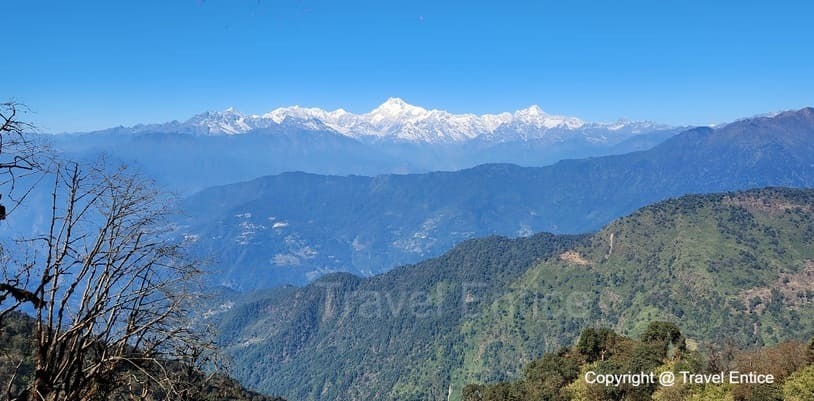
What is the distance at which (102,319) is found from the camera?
7.57 meters

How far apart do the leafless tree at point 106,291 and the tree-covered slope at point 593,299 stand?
10336cm

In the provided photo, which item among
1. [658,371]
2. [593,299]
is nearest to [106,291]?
[658,371]

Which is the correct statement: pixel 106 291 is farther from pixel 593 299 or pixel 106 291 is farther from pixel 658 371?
pixel 593 299

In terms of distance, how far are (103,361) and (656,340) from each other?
48420mm

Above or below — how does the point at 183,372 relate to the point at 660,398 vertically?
above

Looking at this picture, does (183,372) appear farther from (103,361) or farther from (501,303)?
(501,303)

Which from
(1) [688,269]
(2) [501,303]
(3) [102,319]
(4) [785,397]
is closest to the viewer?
(3) [102,319]

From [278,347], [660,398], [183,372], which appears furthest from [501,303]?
[183,372]

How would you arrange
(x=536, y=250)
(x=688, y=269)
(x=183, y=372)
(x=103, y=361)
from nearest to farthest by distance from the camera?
1. (x=103, y=361)
2. (x=183, y=372)
3. (x=688, y=269)
4. (x=536, y=250)

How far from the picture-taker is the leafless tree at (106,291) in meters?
6.78

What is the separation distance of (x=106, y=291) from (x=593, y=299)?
132949 mm

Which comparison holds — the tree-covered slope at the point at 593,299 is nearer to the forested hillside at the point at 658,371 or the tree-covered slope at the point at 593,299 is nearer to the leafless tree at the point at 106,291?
the forested hillside at the point at 658,371

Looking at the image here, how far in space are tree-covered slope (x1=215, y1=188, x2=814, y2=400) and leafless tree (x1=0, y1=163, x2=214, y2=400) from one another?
339ft

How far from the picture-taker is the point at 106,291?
23.4 ft
